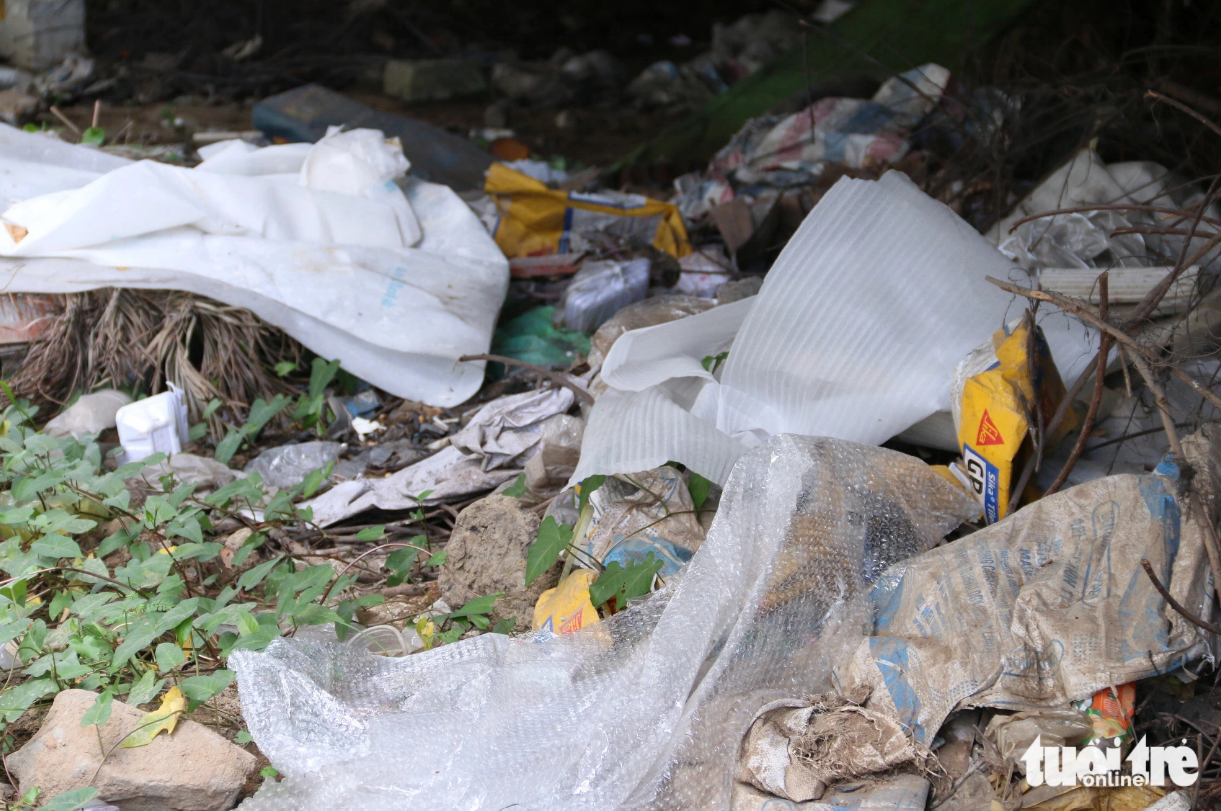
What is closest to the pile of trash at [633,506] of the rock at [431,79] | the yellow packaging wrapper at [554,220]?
the yellow packaging wrapper at [554,220]

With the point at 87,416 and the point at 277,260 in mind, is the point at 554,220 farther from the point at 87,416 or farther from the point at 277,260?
the point at 87,416

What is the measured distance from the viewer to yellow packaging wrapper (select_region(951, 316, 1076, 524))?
4.98 feet

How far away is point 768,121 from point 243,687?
11.3 ft

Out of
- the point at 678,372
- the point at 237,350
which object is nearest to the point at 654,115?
the point at 237,350

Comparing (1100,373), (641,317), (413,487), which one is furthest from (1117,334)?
(413,487)

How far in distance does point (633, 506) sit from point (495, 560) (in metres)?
0.30

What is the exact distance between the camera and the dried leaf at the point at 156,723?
1.39 m

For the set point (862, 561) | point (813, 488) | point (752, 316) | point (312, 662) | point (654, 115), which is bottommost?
point (654, 115)

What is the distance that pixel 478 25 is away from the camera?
764 centimetres

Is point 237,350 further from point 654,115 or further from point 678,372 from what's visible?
point 654,115

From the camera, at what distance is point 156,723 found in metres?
1.40

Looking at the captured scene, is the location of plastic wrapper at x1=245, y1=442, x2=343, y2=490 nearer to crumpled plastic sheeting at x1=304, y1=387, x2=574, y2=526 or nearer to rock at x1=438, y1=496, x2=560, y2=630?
crumpled plastic sheeting at x1=304, y1=387, x2=574, y2=526

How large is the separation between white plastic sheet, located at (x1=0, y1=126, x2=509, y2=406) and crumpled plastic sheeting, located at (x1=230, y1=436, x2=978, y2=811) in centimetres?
127

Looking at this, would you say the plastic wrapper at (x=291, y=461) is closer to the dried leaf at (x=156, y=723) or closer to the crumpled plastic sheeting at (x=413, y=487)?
the crumpled plastic sheeting at (x=413, y=487)
